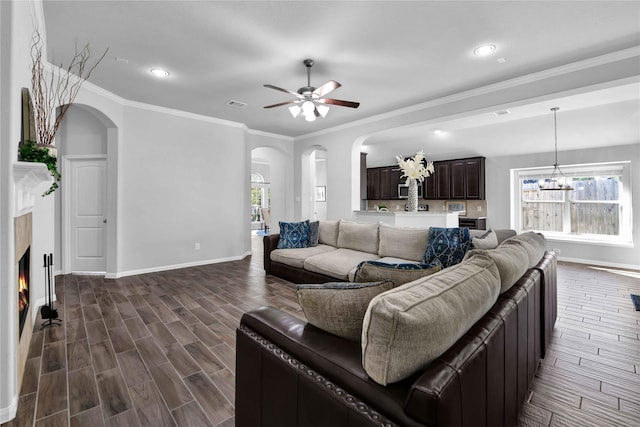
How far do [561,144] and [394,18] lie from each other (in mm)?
5289

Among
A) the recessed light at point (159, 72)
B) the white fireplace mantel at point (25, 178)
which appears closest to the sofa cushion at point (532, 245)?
the white fireplace mantel at point (25, 178)

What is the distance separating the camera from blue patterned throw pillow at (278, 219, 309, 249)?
479 centimetres

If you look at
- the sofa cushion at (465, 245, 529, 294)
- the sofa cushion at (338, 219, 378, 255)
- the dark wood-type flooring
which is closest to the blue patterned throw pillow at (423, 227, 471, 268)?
the sofa cushion at (338, 219, 378, 255)

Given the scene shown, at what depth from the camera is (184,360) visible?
2.33m

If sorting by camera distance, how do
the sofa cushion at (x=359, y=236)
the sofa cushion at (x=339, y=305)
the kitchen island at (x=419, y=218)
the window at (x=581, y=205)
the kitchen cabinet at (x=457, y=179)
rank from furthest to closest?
the kitchen cabinet at (x=457, y=179), the window at (x=581, y=205), the kitchen island at (x=419, y=218), the sofa cushion at (x=359, y=236), the sofa cushion at (x=339, y=305)

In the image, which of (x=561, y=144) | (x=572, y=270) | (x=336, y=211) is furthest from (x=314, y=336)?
(x=561, y=144)

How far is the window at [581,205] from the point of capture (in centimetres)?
574

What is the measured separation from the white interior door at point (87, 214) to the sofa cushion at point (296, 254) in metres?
2.84

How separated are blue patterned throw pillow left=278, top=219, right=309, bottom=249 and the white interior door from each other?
2.88 meters

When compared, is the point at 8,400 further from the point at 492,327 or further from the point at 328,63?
the point at 328,63

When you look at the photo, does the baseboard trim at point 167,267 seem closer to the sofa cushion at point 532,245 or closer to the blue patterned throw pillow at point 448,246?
the blue patterned throw pillow at point 448,246

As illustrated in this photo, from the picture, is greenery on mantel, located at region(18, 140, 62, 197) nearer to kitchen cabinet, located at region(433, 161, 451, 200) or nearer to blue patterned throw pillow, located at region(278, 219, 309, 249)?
blue patterned throw pillow, located at region(278, 219, 309, 249)

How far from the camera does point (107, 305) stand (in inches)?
138

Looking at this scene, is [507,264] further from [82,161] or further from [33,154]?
[82,161]
